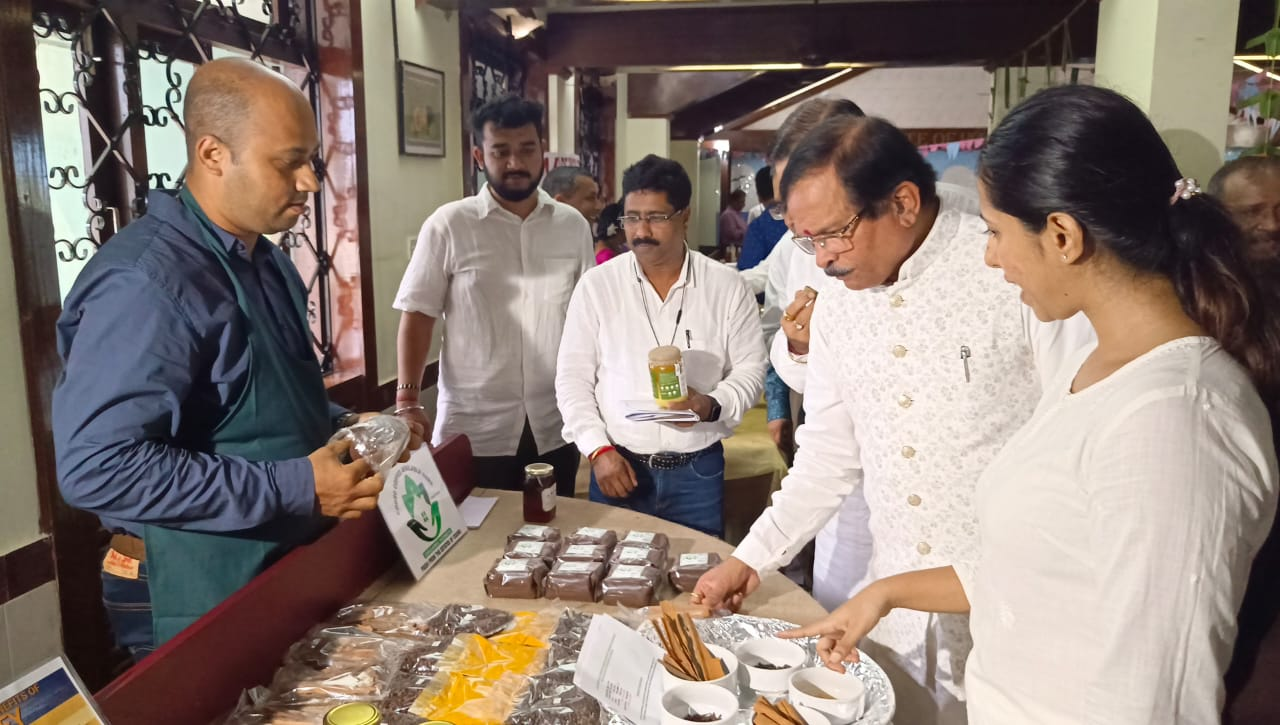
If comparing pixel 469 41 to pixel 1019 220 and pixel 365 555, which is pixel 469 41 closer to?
pixel 365 555

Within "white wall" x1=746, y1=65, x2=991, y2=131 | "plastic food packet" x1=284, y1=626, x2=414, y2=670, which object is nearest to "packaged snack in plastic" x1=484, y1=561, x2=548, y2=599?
"plastic food packet" x1=284, y1=626, x2=414, y2=670

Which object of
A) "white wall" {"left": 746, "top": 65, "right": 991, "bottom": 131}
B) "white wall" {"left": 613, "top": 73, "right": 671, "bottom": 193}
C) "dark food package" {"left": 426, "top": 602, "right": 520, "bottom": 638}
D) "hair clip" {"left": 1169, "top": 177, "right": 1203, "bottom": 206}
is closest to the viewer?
"hair clip" {"left": 1169, "top": 177, "right": 1203, "bottom": 206}

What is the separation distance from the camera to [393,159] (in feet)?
11.5

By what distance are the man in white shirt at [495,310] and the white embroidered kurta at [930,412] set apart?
50.7 inches

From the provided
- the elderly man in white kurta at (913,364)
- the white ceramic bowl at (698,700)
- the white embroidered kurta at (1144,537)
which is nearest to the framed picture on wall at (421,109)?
the elderly man in white kurta at (913,364)

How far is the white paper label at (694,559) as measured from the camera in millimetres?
1630

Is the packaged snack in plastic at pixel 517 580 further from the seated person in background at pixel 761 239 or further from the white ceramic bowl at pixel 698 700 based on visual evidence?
the seated person in background at pixel 761 239

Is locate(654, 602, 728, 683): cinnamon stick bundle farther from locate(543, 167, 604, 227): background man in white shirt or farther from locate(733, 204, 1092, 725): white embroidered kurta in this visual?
locate(543, 167, 604, 227): background man in white shirt

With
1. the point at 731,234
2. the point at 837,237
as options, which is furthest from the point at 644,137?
the point at 837,237

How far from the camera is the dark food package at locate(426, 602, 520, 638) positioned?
1.43 meters

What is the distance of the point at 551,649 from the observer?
1354 mm

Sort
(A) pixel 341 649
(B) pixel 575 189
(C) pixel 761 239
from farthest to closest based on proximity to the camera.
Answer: (C) pixel 761 239, (B) pixel 575 189, (A) pixel 341 649

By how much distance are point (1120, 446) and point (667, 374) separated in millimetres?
1242

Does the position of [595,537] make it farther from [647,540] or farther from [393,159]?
[393,159]
